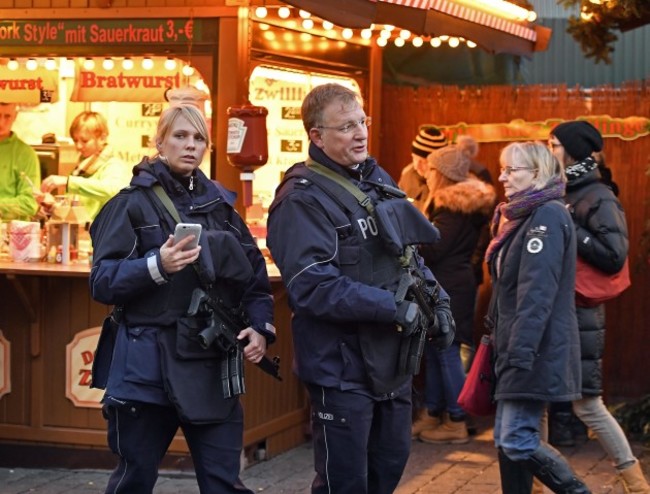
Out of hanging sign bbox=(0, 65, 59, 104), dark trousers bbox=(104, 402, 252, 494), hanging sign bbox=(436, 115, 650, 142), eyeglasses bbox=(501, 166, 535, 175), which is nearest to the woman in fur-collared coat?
hanging sign bbox=(436, 115, 650, 142)

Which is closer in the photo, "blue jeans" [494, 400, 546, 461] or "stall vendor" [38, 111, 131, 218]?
"blue jeans" [494, 400, 546, 461]

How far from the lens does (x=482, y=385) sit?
19.8 ft

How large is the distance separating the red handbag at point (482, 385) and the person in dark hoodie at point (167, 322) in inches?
54.0

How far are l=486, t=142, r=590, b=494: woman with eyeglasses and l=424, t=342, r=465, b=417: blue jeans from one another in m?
2.41

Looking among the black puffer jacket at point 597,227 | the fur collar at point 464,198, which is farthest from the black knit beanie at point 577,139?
the fur collar at point 464,198

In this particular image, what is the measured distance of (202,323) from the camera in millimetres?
4812

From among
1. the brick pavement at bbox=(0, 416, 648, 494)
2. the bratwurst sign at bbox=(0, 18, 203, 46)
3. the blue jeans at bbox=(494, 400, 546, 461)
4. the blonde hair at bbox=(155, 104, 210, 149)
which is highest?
the bratwurst sign at bbox=(0, 18, 203, 46)

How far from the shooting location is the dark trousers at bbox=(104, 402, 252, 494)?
4.89 metres

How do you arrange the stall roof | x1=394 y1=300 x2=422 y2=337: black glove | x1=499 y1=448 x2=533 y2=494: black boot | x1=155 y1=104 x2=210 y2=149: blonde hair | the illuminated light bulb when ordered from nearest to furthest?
x1=394 y1=300 x2=422 y2=337: black glove
x1=155 y1=104 x2=210 y2=149: blonde hair
x1=499 y1=448 x2=533 y2=494: black boot
the stall roof
the illuminated light bulb

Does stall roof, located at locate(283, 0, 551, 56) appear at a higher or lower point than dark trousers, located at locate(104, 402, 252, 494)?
higher

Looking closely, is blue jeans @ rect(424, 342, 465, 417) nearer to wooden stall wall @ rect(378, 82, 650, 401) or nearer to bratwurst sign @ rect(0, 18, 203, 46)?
wooden stall wall @ rect(378, 82, 650, 401)

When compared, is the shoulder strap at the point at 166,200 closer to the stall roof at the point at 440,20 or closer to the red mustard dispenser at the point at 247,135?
the stall roof at the point at 440,20

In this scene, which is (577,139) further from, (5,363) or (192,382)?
(5,363)

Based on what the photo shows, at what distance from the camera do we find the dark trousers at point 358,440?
191 inches
